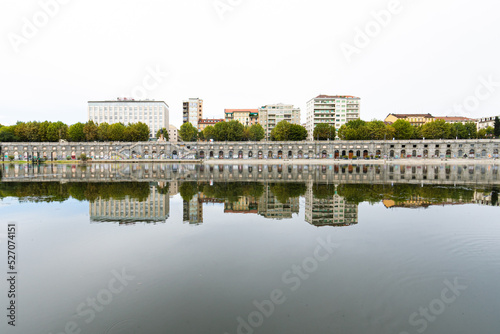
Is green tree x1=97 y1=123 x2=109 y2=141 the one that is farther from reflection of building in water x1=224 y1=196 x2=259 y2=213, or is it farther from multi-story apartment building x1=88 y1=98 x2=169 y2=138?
reflection of building in water x1=224 y1=196 x2=259 y2=213

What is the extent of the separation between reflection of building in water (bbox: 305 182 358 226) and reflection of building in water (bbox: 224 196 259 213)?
2.98 metres

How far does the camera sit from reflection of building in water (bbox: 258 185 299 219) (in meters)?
15.8

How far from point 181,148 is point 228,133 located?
18.5 m

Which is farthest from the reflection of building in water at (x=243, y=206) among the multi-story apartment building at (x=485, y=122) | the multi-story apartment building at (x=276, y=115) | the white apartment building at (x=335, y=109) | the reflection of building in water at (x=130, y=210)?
the multi-story apartment building at (x=485, y=122)

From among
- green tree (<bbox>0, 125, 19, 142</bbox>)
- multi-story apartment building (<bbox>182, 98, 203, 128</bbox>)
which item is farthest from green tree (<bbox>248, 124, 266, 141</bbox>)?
green tree (<bbox>0, 125, 19, 142</bbox>)

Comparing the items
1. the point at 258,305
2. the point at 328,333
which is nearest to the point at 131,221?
the point at 258,305

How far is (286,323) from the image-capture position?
6238mm

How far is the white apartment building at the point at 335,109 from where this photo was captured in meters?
140

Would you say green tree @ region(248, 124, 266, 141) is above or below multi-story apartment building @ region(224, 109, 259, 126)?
below

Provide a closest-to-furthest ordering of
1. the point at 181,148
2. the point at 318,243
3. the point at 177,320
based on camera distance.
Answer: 1. the point at 177,320
2. the point at 318,243
3. the point at 181,148

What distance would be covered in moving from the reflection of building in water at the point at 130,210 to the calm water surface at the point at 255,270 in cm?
14

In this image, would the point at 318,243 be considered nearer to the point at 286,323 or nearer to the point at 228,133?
the point at 286,323

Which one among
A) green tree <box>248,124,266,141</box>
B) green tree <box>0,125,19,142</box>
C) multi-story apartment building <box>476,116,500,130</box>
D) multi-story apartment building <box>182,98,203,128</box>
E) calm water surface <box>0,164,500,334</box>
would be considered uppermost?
multi-story apartment building <box>182,98,203,128</box>

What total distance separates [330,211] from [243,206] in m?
4.87
